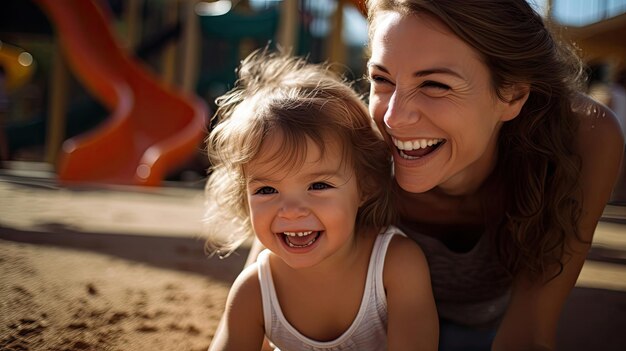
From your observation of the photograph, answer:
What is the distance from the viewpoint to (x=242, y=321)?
5.03 feet

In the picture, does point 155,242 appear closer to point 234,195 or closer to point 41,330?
point 41,330

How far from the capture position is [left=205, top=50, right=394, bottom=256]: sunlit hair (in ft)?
4.75

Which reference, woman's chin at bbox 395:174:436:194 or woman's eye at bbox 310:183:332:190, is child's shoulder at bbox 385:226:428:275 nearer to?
woman's chin at bbox 395:174:436:194

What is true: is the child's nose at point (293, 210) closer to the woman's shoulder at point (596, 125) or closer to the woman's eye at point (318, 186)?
the woman's eye at point (318, 186)

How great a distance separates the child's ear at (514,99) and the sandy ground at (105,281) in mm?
1165

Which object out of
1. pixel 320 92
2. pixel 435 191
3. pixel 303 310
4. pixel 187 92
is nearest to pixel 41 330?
pixel 303 310

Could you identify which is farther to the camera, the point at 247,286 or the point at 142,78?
the point at 142,78

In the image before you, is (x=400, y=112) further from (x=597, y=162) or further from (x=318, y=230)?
(x=597, y=162)

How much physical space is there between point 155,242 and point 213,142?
1.83 metres

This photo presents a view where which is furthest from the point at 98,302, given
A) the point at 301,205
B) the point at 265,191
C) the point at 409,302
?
the point at 409,302

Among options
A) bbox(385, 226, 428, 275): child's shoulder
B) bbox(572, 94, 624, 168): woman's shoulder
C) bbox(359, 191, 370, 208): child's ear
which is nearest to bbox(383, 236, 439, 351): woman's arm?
bbox(385, 226, 428, 275): child's shoulder

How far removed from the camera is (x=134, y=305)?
7.13 feet

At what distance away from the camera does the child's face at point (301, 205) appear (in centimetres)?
139

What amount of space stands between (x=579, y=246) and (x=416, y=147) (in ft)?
1.83
